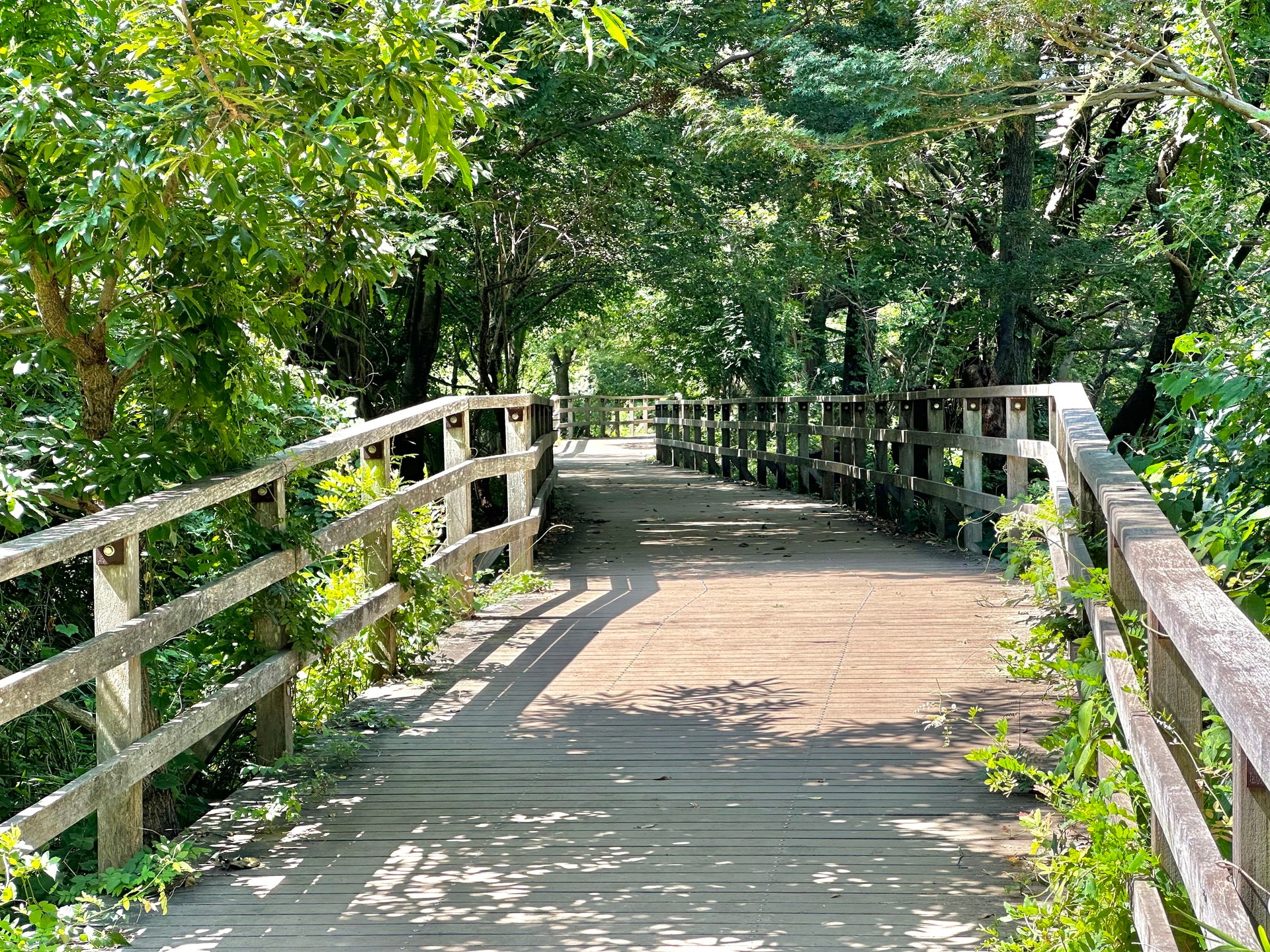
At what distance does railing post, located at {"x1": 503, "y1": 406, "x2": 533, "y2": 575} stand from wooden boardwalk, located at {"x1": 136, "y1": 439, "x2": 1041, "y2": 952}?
94 centimetres

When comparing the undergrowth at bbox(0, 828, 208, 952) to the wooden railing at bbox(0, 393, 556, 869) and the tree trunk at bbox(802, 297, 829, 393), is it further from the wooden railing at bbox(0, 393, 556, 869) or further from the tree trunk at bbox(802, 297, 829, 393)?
the tree trunk at bbox(802, 297, 829, 393)

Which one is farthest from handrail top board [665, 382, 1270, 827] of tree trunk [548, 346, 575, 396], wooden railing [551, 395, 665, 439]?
tree trunk [548, 346, 575, 396]

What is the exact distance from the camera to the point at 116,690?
3525 millimetres

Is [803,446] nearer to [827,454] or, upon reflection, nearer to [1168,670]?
[827,454]

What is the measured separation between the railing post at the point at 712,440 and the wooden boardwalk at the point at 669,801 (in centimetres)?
1370

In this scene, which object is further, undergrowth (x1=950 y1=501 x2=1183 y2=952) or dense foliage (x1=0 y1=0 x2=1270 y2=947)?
dense foliage (x1=0 y1=0 x2=1270 y2=947)

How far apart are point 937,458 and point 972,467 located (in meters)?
1.00

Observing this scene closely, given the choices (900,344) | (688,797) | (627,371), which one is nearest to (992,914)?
(688,797)

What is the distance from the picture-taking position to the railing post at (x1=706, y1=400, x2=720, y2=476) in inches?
840

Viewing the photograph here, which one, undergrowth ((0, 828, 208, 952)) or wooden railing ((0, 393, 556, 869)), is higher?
wooden railing ((0, 393, 556, 869))

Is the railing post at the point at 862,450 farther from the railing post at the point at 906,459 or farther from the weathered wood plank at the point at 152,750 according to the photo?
the weathered wood plank at the point at 152,750

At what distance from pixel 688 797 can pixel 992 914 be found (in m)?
1.22

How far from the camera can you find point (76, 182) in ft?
11.3

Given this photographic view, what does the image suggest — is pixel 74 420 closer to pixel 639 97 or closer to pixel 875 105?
pixel 875 105
